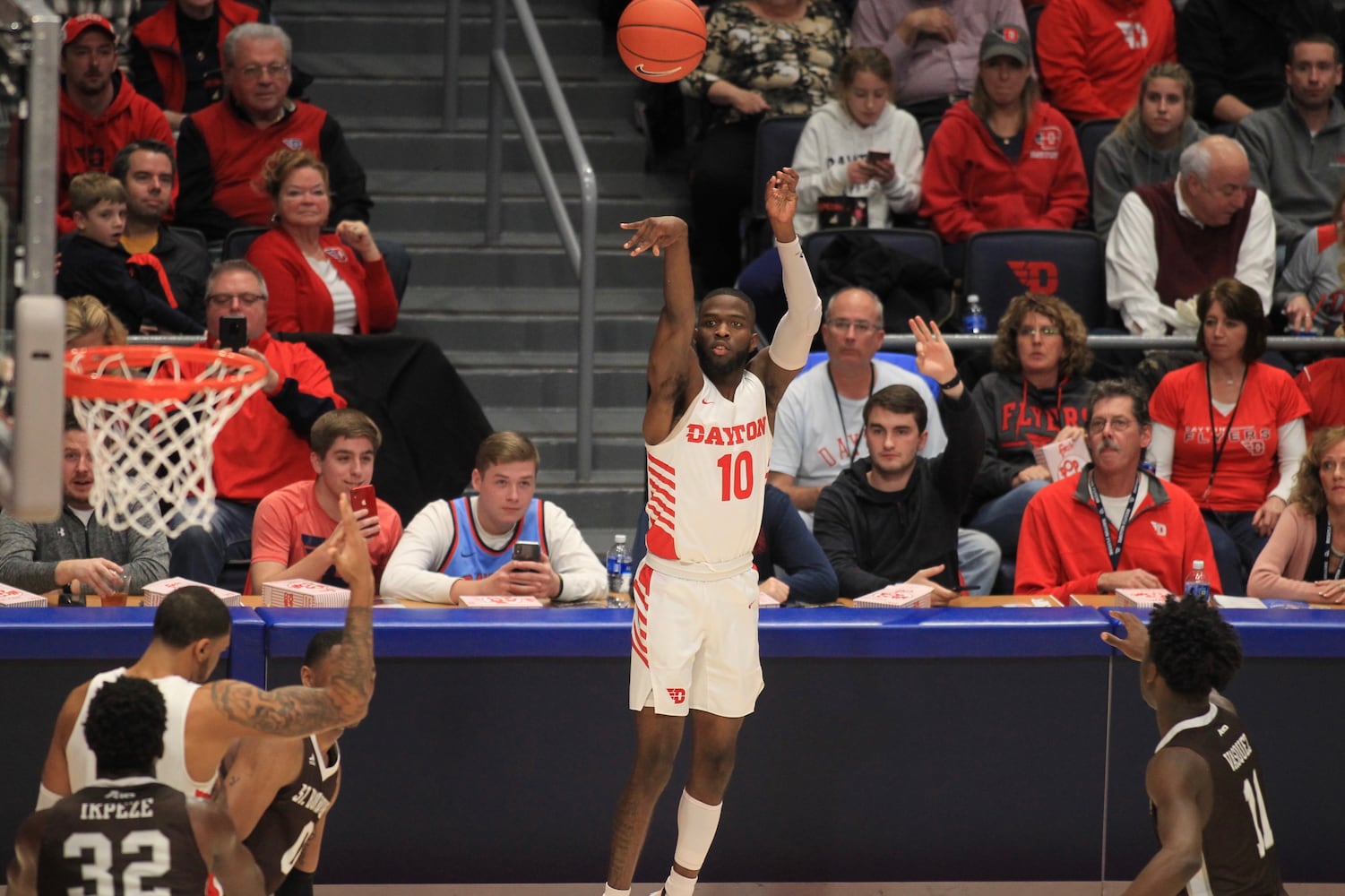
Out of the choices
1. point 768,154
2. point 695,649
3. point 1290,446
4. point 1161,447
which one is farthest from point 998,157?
point 695,649

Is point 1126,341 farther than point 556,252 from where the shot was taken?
No

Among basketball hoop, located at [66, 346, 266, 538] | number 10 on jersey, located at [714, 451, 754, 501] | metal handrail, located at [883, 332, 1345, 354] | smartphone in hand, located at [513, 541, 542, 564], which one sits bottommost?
smartphone in hand, located at [513, 541, 542, 564]

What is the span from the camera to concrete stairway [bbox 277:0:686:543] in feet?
28.1

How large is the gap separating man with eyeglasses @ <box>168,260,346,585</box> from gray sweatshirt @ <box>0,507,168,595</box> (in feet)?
1.73

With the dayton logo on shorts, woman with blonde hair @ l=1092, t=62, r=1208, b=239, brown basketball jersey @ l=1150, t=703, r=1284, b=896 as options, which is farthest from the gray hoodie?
brown basketball jersey @ l=1150, t=703, r=1284, b=896

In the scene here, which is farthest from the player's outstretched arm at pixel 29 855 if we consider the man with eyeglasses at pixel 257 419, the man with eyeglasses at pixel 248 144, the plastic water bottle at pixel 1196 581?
the man with eyeglasses at pixel 248 144

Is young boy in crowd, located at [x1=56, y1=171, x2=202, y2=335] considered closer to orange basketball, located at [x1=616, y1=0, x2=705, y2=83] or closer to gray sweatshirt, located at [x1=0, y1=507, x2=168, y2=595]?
→ gray sweatshirt, located at [x1=0, y1=507, x2=168, y2=595]

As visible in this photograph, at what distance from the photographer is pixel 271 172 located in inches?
302

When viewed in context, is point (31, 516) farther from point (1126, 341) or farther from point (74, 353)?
point (1126, 341)

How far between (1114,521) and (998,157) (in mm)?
2881

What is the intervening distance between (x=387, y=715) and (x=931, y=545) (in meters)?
2.37

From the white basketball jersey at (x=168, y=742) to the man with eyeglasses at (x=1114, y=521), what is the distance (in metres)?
3.59

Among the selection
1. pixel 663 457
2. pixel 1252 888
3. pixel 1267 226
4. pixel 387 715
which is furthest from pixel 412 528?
pixel 1267 226

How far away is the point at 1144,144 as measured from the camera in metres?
8.80
